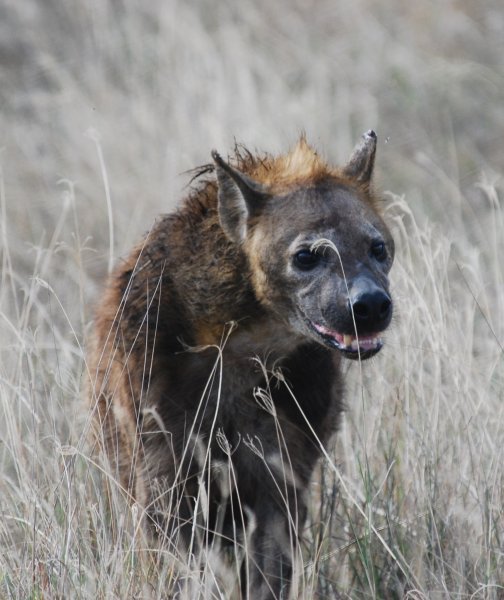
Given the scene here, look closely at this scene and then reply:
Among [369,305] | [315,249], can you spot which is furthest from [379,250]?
[369,305]

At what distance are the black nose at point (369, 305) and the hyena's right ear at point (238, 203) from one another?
573 millimetres

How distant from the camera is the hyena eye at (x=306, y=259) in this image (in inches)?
178

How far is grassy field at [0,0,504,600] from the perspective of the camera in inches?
181

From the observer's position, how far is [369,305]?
430 cm

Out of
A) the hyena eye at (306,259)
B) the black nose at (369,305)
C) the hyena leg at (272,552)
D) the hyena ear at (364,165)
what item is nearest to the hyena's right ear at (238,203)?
the hyena eye at (306,259)

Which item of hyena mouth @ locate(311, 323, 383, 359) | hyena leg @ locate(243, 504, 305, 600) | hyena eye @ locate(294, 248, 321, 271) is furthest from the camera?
hyena leg @ locate(243, 504, 305, 600)

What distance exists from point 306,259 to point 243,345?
1.53ft

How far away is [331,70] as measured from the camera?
1134 cm

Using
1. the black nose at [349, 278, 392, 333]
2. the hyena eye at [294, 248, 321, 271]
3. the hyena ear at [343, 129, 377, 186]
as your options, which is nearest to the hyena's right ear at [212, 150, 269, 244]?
the hyena eye at [294, 248, 321, 271]

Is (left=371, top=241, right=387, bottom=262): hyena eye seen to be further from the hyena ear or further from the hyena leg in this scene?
the hyena leg

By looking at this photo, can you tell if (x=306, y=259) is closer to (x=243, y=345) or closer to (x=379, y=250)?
(x=379, y=250)

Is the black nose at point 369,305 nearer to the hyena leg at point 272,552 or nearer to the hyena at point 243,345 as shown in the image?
the hyena at point 243,345

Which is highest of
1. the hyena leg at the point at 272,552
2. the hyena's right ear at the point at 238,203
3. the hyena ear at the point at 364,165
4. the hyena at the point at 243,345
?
the hyena ear at the point at 364,165

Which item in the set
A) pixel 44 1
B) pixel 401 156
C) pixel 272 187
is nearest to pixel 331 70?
pixel 401 156
